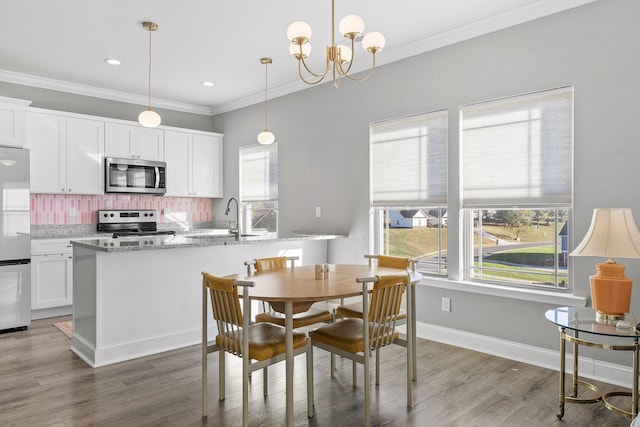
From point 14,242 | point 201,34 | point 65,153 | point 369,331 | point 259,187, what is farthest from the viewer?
point 259,187

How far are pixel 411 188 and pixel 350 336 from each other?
208cm

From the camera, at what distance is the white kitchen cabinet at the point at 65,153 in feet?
16.2

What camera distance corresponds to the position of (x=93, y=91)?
18.4ft

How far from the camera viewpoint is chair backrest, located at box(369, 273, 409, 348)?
2.43 meters

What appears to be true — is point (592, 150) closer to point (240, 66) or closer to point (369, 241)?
point (369, 241)

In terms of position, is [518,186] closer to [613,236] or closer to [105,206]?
[613,236]

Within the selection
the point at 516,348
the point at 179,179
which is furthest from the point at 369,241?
the point at 179,179

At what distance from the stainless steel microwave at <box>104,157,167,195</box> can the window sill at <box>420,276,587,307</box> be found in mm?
3891

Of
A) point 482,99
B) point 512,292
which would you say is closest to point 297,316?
point 512,292

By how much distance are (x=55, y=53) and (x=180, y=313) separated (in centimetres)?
296

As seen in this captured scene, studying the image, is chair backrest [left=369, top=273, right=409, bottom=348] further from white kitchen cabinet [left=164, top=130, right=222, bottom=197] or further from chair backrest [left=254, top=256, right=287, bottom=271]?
white kitchen cabinet [left=164, top=130, right=222, bottom=197]

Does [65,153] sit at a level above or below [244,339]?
above

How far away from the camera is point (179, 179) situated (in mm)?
6258

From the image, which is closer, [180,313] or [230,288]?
[230,288]
